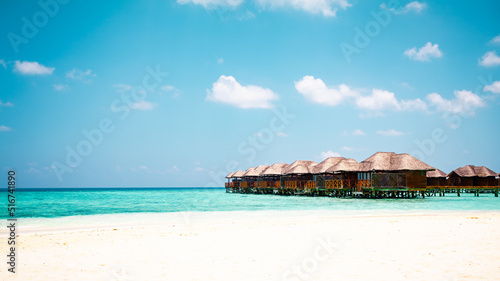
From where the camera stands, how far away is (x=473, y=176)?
182 feet

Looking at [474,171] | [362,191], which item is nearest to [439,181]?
[474,171]

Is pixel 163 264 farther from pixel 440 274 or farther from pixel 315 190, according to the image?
pixel 315 190

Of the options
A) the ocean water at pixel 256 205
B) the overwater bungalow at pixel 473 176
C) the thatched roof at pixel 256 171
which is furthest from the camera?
the thatched roof at pixel 256 171

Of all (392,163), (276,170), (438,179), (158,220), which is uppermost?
(392,163)

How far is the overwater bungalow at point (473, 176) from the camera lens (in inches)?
2151

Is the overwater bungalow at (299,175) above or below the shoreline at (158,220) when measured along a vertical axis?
above

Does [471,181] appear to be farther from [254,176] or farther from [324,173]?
[254,176]

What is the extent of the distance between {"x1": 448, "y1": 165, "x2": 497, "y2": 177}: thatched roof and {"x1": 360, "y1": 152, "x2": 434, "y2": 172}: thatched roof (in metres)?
23.1

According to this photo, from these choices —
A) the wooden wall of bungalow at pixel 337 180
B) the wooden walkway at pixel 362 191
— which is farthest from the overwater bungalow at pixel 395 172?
the wooden wall of bungalow at pixel 337 180

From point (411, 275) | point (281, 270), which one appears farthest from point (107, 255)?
point (411, 275)

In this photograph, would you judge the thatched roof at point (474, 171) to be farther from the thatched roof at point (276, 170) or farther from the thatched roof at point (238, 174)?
the thatched roof at point (238, 174)

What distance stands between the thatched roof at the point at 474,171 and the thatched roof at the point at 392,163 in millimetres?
23058

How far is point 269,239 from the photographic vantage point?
1102 centimetres

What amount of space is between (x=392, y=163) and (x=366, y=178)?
300 centimetres
